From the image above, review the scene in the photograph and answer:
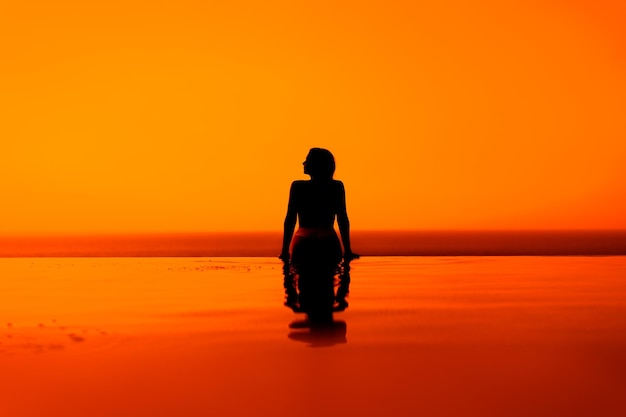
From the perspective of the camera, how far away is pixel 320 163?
13172 mm

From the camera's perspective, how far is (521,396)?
15.3ft

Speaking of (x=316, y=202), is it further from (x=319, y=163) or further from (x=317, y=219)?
(x=319, y=163)

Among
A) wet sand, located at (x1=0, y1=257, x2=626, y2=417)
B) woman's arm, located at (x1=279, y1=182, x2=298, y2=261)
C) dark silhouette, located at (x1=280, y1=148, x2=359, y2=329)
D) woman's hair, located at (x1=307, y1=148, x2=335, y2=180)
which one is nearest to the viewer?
wet sand, located at (x1=0, y1=257, x2=626, y2=417)

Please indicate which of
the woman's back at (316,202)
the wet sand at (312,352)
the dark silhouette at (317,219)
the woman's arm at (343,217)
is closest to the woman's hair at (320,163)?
the dark silhouette at (317,219)

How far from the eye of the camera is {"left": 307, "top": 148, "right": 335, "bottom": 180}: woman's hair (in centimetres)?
1314

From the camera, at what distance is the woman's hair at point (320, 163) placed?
13141 millimetres

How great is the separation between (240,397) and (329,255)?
8461 millimetres

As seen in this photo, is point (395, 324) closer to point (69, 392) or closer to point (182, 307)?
point (182, 307)

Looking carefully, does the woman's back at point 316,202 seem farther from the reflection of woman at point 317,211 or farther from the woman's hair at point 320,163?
the woman's hair at point 320,163

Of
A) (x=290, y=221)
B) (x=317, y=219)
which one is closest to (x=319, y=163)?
(x=317, y=219)

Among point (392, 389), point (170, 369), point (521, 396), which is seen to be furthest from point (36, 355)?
point (521, 396)

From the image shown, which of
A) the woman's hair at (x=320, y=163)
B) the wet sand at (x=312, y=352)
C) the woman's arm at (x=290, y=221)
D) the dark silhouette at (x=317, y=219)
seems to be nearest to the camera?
the wet sand at (x=312, y=352)

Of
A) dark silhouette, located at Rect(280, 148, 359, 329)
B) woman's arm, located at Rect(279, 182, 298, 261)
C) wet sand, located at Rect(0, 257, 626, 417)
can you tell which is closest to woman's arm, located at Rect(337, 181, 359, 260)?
dark silhouette, located at Rect(280, 148, 359, 329)

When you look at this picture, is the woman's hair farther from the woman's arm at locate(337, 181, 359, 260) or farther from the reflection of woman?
the woman's arm at locate(337, 181, 359, 260)
